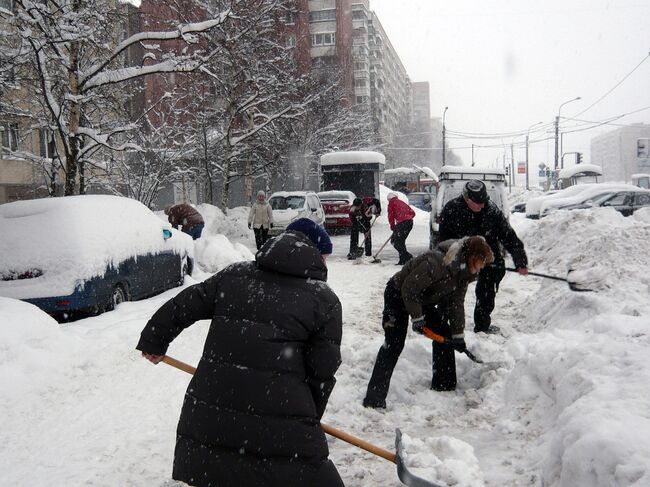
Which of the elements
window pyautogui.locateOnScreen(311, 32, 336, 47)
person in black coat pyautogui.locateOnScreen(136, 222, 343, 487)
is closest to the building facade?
window pyautogui.locateOnScreen(311, 32, 336, 47)

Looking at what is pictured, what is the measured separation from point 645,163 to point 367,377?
1923 inches

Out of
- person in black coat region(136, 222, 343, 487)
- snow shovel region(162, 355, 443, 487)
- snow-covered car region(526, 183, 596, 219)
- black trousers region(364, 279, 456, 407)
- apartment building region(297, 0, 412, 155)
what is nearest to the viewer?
person in black coat region(136, 222, 343, 487)

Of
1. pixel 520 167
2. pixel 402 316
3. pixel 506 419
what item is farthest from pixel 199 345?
pixel 520 167

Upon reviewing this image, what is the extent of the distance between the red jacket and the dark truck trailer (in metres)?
10.6

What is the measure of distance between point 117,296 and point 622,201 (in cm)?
1742

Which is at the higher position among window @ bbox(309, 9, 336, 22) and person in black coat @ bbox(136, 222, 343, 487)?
window @ bbox(309, 9, 336, 22)

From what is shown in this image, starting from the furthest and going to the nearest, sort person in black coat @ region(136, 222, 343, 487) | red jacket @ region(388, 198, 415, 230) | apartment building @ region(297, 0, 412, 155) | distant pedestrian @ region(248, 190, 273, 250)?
apartment building @ region(297, 0, 412, 155), distant pedestrian @ region(248, 190, 273, 250), red jacket @ region(388, 198, 415, 230), person in black coat @ region(136, 222, 343, 487)

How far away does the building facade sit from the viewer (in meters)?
128

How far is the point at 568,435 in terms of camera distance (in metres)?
3.24

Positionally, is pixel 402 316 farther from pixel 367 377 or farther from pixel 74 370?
pixel 74 370

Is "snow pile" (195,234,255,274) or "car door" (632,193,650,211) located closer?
"snow pile" (195,234,255,274)

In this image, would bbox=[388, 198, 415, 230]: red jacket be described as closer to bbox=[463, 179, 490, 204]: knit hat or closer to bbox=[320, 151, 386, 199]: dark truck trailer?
bbox=[463, 179, 490, 204]: knit hat

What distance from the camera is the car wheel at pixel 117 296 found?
7.16 m

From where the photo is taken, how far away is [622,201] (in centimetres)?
1938
